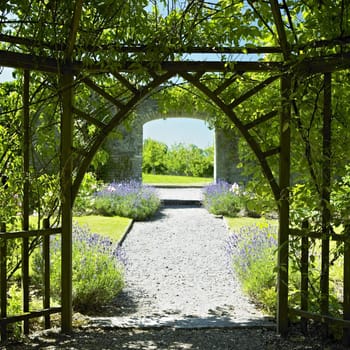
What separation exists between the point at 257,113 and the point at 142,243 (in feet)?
14.4

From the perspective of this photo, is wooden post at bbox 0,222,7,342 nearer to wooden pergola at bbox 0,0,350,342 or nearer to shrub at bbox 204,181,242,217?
wooden pergola at bbox 0,0,350,342

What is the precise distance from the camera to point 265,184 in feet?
10.7

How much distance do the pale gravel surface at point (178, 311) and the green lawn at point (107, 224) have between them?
0.34 m

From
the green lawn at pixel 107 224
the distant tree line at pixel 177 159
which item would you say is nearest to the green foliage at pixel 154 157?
the distant tree line at pixel 177 159

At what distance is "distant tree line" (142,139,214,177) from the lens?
1045 inches

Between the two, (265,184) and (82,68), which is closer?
(82,68)

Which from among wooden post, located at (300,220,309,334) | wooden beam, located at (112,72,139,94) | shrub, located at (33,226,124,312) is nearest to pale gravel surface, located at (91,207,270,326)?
shrub, located at (33,226,124,312)

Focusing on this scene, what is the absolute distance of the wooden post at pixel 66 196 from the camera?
299cm

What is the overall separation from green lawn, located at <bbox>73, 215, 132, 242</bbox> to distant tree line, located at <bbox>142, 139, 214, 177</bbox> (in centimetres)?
1709

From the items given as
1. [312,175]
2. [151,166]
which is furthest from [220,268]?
[151,166]

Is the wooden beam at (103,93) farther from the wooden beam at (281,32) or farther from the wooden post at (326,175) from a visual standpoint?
the wooden post at (326,175)

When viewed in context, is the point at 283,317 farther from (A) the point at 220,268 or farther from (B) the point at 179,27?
(A) the point at 220,268

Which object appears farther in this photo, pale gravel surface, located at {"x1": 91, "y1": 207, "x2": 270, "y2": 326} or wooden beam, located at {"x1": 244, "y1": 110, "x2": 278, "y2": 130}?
pale gravel surface, located at {"x1": 91, "y1": 207, "x2": 270, "y2": 326}

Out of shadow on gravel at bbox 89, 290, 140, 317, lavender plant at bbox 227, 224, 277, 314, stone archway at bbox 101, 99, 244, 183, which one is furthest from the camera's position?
stone archway at bbox 101, 99, 244, 183
